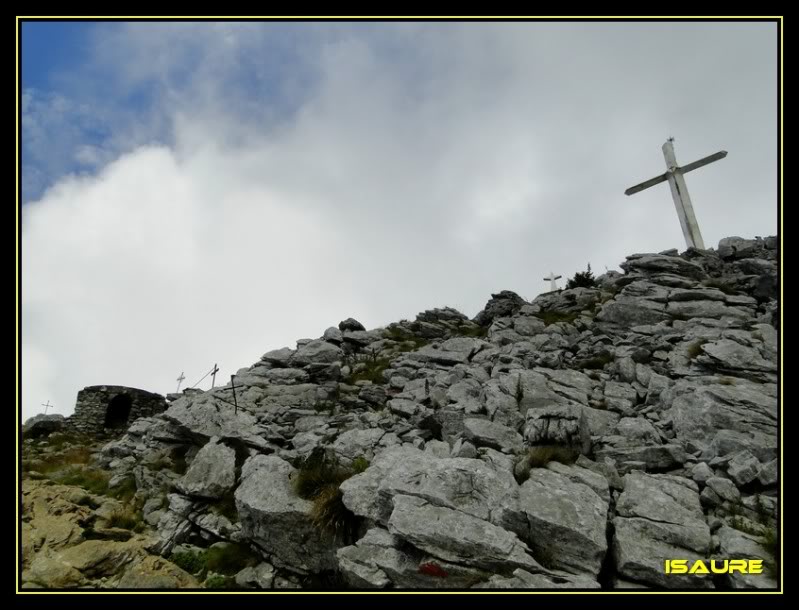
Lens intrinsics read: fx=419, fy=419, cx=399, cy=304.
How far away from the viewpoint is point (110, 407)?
2856cm

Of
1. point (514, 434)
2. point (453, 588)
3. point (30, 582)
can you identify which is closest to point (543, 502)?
point (453, 588)

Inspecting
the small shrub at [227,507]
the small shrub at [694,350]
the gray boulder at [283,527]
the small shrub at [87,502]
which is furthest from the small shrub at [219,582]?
the small shrub at [694,350]

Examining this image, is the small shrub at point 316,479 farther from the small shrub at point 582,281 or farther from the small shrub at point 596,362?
the small shrub at point 582,281

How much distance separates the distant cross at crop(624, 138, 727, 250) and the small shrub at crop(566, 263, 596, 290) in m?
7.34

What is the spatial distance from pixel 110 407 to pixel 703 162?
4696cm

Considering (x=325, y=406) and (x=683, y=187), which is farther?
(x=683, y=187)

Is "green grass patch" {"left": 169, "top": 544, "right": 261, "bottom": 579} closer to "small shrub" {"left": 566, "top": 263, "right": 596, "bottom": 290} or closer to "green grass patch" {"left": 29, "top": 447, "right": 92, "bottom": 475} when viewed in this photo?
"green grass patch" {"left": 29, "top": 447, "right": 92, "bottom": 475}

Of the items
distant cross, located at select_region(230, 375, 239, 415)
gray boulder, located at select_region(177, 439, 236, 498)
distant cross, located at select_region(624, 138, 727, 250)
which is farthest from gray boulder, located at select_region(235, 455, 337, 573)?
distant cross, located at select_region(624, 138, 727, 250)

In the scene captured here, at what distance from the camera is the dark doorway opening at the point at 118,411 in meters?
28.3

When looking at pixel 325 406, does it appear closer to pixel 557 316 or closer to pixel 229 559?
pixel 229 559

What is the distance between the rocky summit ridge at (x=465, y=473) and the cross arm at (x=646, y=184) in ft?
46.0

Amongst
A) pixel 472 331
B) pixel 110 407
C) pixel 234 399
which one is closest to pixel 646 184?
pixel 472 331

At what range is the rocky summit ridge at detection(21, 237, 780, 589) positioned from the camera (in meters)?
8.38
